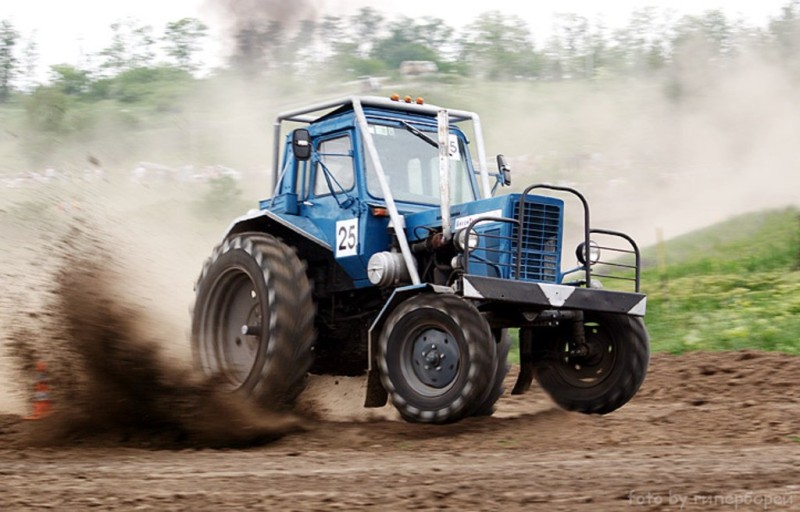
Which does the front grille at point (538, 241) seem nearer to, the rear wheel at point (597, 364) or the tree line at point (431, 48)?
the rear wheel at point (597, 364)

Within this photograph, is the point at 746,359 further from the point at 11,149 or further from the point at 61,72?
the point at 61,72

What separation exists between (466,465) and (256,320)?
12.9ft

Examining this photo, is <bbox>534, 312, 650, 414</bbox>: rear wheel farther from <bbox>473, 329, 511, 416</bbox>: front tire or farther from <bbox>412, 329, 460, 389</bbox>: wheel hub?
<bbox>412, 329, 460, 389</bbox>: wheel hub

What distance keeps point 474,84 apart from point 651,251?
15.9m

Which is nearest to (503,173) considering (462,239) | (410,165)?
(410,165)

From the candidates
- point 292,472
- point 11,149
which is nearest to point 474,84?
point 11,149

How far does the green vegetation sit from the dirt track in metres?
4.24

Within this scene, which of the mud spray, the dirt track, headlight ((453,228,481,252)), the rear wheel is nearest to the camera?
the dirt track

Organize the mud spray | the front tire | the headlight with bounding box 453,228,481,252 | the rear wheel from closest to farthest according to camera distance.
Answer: the mud spray
the headlight with bounding box 453,228,481,252
the rear wheel
the front tire

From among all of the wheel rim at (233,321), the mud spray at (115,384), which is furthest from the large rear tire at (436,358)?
the wheel rim at (233,321)

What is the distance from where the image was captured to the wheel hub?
8.45 metres

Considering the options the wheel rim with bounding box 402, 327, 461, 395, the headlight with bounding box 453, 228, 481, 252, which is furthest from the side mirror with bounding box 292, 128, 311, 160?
the wheel rim with bounding box 402, 327, 461, 395

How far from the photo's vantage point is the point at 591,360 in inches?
376

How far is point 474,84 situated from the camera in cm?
3903
